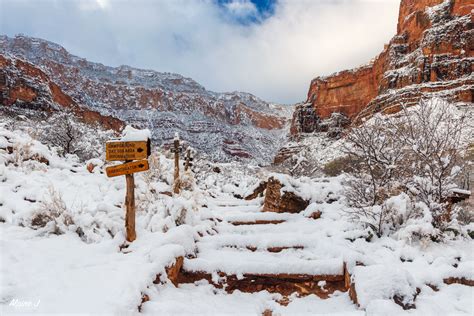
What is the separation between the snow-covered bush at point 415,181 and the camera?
4.37m

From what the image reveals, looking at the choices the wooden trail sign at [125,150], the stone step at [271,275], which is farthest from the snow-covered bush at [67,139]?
the stone step at [271,275]

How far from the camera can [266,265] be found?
3.79 metres

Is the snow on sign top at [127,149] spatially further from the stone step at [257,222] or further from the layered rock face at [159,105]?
the layered rock face at [159,105]

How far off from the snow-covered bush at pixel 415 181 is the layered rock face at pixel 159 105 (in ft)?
282

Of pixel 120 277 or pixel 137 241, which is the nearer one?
pixel 120 277

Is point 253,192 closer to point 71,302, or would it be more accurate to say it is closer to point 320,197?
point 320,197

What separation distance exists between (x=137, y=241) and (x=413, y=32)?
265 feet

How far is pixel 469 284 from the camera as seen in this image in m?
3.21

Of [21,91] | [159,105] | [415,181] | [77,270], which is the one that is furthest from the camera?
[159,105]

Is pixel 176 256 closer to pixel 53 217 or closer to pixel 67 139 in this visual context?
pixel 53 217

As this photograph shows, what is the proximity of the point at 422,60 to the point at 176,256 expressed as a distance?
6791cm

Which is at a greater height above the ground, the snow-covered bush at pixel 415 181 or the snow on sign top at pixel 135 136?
the snow on sign top at pixel 135 136

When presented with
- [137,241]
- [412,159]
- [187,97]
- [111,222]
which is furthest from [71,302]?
[187,97]

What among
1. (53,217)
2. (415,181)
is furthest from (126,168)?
(415,181)
